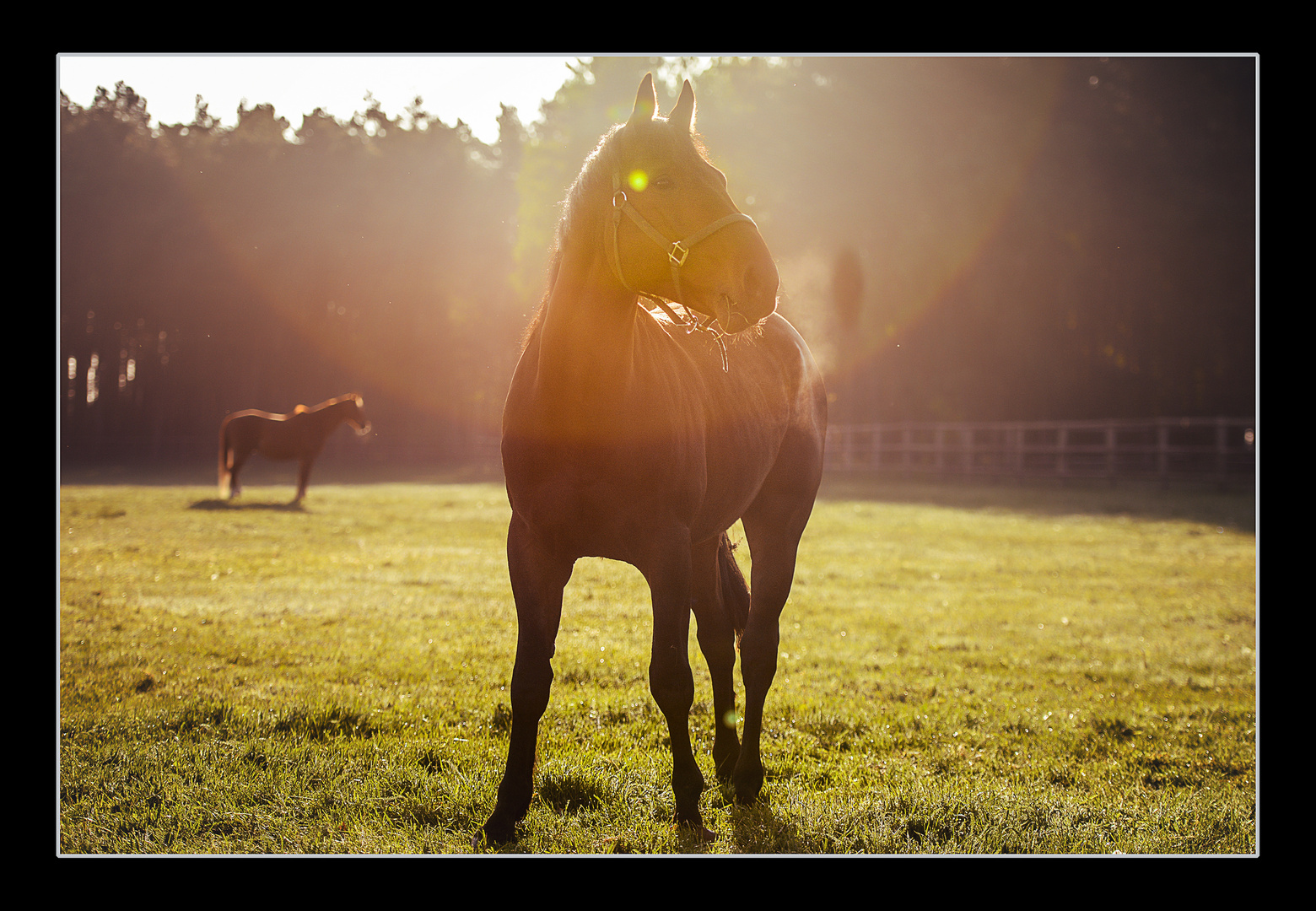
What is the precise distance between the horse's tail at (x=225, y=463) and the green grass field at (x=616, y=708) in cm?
567

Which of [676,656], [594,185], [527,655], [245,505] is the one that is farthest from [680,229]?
[245,505]

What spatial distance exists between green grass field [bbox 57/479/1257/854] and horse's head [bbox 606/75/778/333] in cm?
184

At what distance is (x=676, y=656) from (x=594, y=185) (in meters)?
1.56

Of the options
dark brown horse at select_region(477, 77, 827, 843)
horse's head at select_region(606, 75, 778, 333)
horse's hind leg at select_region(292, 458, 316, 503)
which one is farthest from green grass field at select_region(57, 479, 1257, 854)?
horse's hind leg at select_region(292, 458, 316, 503)

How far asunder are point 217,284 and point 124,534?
2074 cm

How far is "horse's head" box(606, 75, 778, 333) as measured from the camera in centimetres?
239

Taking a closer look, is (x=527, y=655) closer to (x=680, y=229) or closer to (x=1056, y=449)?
(x=680, y=229)

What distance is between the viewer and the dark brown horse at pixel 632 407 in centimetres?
249

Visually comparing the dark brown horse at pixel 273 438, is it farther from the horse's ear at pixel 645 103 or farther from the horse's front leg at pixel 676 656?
the horse's ear at pixel 645 103

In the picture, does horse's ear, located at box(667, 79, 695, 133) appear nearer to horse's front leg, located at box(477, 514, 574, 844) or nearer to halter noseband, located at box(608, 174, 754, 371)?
halter noseband, located at box(608, 174, 754, 371)

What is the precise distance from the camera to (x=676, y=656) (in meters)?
2.83

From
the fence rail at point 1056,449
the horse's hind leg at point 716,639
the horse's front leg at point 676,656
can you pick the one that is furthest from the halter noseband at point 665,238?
the fence rail at point 1056,449

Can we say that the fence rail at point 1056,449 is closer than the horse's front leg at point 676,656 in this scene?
No
